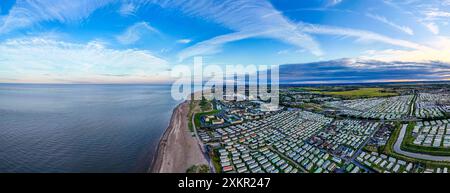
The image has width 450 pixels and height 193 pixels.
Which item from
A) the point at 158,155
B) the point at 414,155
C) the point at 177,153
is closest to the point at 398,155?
the point at 414,155

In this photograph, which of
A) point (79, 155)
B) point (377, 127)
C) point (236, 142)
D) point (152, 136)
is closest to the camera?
point (79, 155)

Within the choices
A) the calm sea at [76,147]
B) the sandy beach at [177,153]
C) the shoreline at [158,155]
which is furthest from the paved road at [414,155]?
the calm sea at [76,147]

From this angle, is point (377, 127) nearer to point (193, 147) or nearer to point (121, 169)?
point (193, 147)

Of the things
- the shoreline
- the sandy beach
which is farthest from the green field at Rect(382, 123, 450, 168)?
the shoreline

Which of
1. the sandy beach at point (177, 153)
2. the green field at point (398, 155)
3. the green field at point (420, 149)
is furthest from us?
the green field at point (420, 149)

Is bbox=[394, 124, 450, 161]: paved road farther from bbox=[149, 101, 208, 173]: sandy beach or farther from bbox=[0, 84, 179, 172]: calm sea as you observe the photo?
bbox=[0, 84, 179, 172]: calm sea

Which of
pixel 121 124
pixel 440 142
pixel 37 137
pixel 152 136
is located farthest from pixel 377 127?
pixel 37 137

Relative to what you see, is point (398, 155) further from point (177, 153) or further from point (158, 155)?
point (158, 155)

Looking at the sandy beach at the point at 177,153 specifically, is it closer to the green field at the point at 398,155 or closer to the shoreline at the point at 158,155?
the shoreline at the point at 158,155
